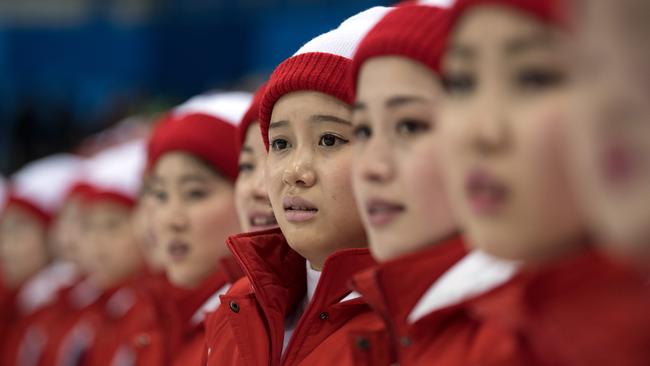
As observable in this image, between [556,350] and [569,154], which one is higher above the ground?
[569,154]

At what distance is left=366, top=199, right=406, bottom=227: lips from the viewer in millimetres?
2250

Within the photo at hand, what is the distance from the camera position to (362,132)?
2379mm

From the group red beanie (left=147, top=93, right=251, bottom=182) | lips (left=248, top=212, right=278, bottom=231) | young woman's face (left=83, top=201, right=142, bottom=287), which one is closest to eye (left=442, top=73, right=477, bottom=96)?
lips (left=248, top=212, right=278, bottom=231)

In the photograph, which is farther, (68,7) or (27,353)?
(68,7)

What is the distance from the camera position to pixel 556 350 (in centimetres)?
167

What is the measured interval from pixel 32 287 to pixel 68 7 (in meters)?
6.37

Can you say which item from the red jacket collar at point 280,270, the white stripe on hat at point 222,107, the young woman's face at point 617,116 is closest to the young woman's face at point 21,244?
the white stripe on hat at point 222,107

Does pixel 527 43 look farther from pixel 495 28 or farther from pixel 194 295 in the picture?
pixel 194 295

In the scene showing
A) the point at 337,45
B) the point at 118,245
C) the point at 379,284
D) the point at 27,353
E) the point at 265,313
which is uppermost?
the point at 337,45

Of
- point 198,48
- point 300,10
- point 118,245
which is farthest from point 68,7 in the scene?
point 118,245

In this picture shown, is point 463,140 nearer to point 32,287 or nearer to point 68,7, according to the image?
point 32,287

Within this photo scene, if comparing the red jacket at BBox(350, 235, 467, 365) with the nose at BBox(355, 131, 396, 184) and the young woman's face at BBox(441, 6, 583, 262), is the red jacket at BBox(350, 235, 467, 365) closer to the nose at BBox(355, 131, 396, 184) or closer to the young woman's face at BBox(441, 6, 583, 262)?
the nose at BBox(355, 131, 396, 184)

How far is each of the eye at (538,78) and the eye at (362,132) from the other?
0.65 meters

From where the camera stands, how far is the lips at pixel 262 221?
138 inches
